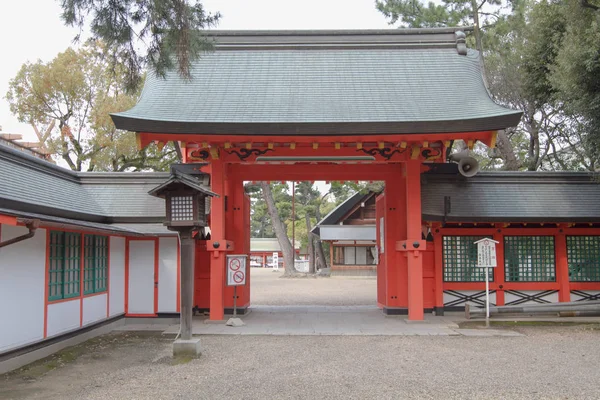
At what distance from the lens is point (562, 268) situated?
43.3 feet

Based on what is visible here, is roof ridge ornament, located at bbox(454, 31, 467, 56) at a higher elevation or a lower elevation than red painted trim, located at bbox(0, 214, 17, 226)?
higher

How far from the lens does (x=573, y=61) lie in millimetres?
11516

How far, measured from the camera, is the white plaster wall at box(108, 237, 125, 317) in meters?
11.6

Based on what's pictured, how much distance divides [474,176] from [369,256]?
20859 millimetres

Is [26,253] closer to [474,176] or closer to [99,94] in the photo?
[474,176]

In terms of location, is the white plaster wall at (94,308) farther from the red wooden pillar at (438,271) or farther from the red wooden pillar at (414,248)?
the red wooden pillar at (438,271)

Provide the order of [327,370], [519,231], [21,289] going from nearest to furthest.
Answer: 1. [327,370]
2. [21,289]
3. [519,231]

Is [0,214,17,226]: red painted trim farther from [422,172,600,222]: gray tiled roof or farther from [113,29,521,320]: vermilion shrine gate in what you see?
[422,172,600,222]: gray tiled roof

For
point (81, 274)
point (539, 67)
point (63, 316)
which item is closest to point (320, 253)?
point (539, 67)

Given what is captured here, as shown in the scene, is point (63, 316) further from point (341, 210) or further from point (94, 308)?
point (341, 210)

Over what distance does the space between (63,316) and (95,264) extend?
173 centimetres

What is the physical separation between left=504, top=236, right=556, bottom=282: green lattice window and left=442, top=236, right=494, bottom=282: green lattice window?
0.57 meters

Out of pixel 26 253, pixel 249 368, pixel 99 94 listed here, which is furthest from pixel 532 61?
pixel 99 94

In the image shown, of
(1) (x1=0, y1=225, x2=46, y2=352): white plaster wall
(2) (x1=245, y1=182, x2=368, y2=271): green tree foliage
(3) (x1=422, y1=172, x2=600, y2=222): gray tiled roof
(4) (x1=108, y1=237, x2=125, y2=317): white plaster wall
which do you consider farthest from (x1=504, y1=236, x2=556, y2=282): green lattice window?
(2) (x1=245, y1=182, x2=368, y2=271): green tree foliage
